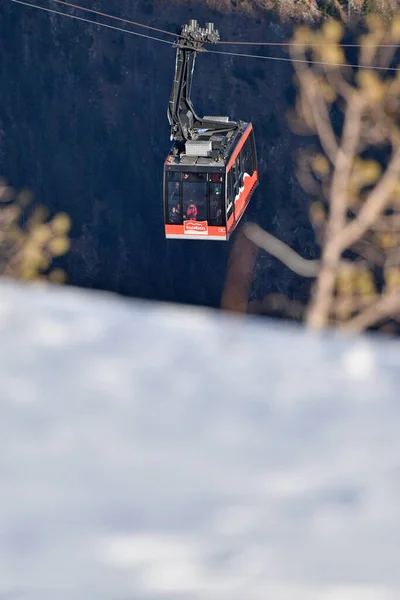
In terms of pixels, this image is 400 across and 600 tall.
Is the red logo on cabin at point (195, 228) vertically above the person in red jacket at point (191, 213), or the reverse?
the person in red jacket at point (191, 213)

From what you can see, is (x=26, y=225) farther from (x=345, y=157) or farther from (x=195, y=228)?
(x=345, y=157)

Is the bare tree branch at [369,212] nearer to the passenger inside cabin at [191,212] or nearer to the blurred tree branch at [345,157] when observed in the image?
the blurred tree branch at [345,157]

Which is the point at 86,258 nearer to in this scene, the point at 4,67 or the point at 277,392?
the point at 4,67

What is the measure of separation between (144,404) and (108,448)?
102cm

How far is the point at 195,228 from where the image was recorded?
94.2 feet

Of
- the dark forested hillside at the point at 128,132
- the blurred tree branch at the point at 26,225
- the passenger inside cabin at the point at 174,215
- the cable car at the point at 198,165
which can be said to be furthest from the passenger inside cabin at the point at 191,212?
the dark forested hillside at the point at 128,132

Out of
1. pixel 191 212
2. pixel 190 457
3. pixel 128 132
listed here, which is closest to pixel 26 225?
pixel 128 132

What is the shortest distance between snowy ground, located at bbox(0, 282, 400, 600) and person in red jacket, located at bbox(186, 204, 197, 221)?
35.2 ft

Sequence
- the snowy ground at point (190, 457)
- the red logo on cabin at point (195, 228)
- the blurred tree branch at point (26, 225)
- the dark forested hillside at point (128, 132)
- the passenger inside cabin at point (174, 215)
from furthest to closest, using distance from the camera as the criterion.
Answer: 1. the dark forested hillside at point (128, 132)
2. the blurred tree branch at point (26, 225)
3. the passenger inside cabin at point (174, 215)
4. the red logo on cabin at point (195, 228)
5. the snowy ground at point (190, 457)

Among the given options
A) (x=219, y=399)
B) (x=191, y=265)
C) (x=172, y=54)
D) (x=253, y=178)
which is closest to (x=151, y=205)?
(x=191, y=265)

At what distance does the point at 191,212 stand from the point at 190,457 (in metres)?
15.0

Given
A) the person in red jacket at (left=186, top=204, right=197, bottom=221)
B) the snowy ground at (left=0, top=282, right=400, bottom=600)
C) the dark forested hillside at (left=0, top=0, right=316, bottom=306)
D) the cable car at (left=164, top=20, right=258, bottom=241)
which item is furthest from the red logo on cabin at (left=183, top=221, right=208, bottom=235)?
the dark forested hillside at (left=0, top=0, right=316, bottom=306)

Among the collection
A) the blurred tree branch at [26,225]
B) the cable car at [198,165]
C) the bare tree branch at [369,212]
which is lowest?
the bare tree branch at [369,212]

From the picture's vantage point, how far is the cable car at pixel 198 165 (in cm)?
2734
